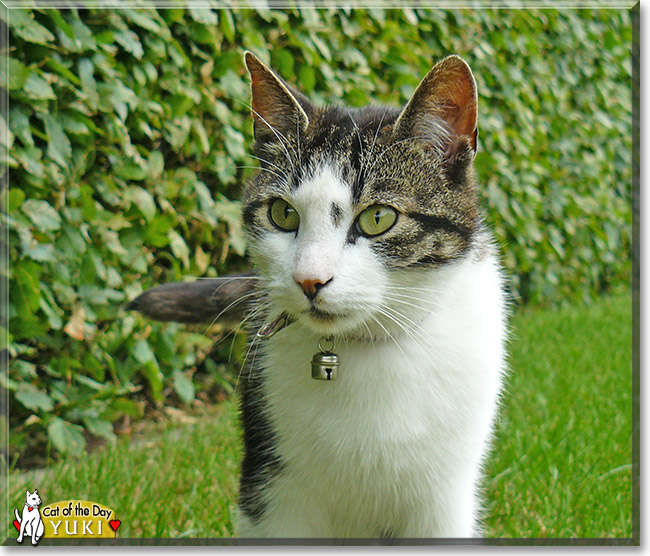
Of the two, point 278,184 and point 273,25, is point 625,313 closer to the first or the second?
point 273,25

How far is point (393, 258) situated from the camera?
1.39 metres

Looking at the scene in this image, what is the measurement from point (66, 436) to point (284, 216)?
149cm

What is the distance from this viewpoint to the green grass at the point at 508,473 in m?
1.98

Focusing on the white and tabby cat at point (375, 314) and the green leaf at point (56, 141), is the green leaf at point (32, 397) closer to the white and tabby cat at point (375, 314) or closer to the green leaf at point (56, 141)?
the green leaf at point (56, 141)

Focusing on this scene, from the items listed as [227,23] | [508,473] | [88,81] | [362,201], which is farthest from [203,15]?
[508,473]

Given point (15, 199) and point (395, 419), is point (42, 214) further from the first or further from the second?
point (395, 419)

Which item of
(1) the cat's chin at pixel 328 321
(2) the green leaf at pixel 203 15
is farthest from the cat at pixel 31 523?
(2) the green leaf at pixel 203 15

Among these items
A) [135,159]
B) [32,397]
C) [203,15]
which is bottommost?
[32,397]

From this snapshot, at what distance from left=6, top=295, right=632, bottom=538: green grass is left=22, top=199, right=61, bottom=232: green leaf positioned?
871mm

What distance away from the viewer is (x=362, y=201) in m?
1.39

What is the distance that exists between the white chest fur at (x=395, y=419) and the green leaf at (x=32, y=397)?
114 centimetres

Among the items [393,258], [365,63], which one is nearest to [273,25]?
[365,63]

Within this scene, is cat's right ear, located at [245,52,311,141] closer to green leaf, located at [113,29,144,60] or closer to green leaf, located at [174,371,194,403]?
green leaf, located at [113,29,144,60]

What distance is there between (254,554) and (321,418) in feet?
1.48
